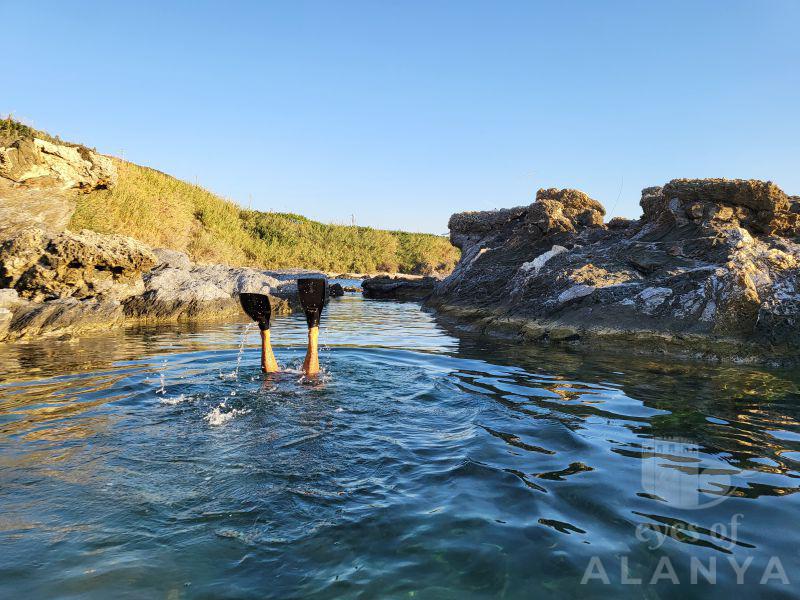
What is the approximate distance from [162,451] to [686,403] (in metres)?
5.01

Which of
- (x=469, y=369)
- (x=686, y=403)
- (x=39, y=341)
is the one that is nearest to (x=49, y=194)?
(x=39, y=341)

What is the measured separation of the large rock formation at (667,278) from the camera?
7.70 meters

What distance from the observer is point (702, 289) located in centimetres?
823

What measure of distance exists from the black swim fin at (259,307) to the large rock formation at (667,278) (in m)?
5.55

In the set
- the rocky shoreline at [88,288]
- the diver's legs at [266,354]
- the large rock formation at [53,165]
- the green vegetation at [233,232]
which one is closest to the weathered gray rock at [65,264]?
the rocky shoreline at [88,288]

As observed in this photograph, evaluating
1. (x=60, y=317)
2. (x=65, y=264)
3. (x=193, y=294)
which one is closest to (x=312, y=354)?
(x=60, y=317)

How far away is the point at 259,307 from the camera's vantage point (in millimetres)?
6574

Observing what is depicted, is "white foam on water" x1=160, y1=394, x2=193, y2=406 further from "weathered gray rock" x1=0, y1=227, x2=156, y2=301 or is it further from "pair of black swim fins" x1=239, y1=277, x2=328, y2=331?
"weathered gray rock" x1=0, y1=227, x2=156, y2=301

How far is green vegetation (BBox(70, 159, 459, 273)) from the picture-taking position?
2311 cm

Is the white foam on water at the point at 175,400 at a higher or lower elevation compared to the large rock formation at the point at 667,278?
lower

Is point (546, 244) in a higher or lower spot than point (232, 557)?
higher

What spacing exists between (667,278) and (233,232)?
3155cm

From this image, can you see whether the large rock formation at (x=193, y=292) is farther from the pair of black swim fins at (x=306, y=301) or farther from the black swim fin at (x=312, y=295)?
the black swim fin at (x=312, y=295)

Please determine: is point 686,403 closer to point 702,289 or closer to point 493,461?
point 493,461
